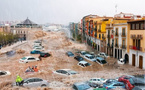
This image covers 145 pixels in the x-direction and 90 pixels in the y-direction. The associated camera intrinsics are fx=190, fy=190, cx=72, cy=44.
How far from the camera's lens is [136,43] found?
26.5 metres

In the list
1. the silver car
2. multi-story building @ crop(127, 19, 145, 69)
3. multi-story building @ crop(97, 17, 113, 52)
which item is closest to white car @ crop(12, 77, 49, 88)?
the silver car

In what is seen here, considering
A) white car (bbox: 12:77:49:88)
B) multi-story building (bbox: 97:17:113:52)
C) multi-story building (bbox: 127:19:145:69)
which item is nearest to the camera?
white car (bbox: 12:77:49:88)

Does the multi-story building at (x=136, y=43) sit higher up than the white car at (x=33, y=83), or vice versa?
the multi-story building at (x=136, y=43)

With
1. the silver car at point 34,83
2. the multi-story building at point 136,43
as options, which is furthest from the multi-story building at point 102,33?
the silver car at point 34,83

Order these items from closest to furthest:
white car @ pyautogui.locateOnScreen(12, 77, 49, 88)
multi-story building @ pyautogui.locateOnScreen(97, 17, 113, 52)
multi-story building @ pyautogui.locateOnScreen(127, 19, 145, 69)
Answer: white car @ pyautogui.locateOnScreen(12, 77, 49, 88) < multi-story building @ pyautogui.locateOnScreen(127, 19, 145, 69) < multi-story building @ pyautogui.locateOnScreen(97, 17, 113, 52)

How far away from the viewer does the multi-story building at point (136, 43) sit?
981 inches

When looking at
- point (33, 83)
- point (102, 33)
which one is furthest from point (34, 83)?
point (102, 33)

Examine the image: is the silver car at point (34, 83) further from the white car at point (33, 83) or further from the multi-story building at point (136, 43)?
the multi-story building at point (136, 43)

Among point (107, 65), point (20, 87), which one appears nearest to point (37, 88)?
point (20, 87)

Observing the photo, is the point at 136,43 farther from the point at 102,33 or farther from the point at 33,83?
the point at 33,83

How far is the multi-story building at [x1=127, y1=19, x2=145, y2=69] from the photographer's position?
81.7 feet

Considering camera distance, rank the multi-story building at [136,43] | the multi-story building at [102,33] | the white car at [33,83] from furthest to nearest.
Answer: the multi-story building at [102,33], the multi-story building at [136,43], the white car at [33,83]

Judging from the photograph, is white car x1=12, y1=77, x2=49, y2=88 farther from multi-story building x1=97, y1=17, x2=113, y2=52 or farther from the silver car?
multi-story building x1=97, y1=17, x2=113, y2=52

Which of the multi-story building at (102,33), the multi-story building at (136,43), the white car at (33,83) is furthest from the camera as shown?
the multi-story building at (102,33)
